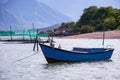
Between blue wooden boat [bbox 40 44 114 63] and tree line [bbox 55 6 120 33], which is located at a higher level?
tree line [bbox 55 6 120 33]

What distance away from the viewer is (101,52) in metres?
40.4

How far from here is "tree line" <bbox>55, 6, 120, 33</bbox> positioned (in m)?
129

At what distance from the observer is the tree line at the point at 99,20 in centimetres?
12854

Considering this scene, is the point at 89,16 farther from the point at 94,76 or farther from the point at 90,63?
the point at 94,76

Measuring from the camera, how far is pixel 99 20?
137 metres

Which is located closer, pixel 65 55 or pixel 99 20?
pixel 65 55

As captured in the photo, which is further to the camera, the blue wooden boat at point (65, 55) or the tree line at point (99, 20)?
the tree line at point (99, 20)

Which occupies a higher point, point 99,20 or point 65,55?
point 99,20

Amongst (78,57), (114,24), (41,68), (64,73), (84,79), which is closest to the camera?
(84,79)

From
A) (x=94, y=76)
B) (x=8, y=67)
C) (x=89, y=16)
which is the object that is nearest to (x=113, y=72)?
(x=94, y=76)

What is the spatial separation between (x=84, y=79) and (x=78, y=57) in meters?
9.82

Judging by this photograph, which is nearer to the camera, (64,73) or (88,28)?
(64,73)

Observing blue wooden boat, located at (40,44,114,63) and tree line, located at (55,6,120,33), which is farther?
tree line, located at (55,6,120,33)

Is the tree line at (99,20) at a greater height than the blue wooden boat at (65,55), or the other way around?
the tree line at (99,20)
